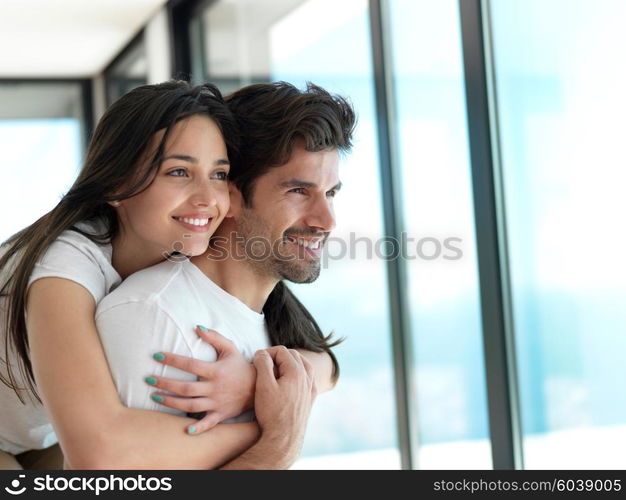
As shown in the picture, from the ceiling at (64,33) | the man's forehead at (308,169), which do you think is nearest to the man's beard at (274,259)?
the man's forehead at (308,169)

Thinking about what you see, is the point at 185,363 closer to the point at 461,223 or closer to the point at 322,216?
the point at 322,216

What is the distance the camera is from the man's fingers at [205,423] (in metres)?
1.45

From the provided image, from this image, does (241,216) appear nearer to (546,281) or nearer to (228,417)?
(228,417)

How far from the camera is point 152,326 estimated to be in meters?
1.47

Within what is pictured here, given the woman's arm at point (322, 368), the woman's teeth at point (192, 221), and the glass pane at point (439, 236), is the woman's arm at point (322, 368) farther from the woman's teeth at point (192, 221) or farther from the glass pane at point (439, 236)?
the glass pane at point (439, 236)

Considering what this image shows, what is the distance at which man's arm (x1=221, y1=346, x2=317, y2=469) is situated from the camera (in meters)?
1.51

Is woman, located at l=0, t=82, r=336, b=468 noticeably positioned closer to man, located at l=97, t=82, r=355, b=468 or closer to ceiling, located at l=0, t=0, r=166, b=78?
man, located at l=97, t=82, r=355, b=468

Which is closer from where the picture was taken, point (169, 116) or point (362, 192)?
point (169, 116)

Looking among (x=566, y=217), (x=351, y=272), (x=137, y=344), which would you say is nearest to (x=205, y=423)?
(x=137, y=344)

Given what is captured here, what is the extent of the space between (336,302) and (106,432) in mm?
2127

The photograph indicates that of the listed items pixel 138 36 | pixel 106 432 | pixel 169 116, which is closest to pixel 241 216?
pixel 169 116

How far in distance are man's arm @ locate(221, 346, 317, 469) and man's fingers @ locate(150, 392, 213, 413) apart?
10cm

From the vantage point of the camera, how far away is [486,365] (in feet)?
8.72

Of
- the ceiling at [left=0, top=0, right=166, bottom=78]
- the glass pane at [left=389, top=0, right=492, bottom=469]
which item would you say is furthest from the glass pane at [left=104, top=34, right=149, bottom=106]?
the glass pane at [left=389, top=0, right=492, bottom=469]
